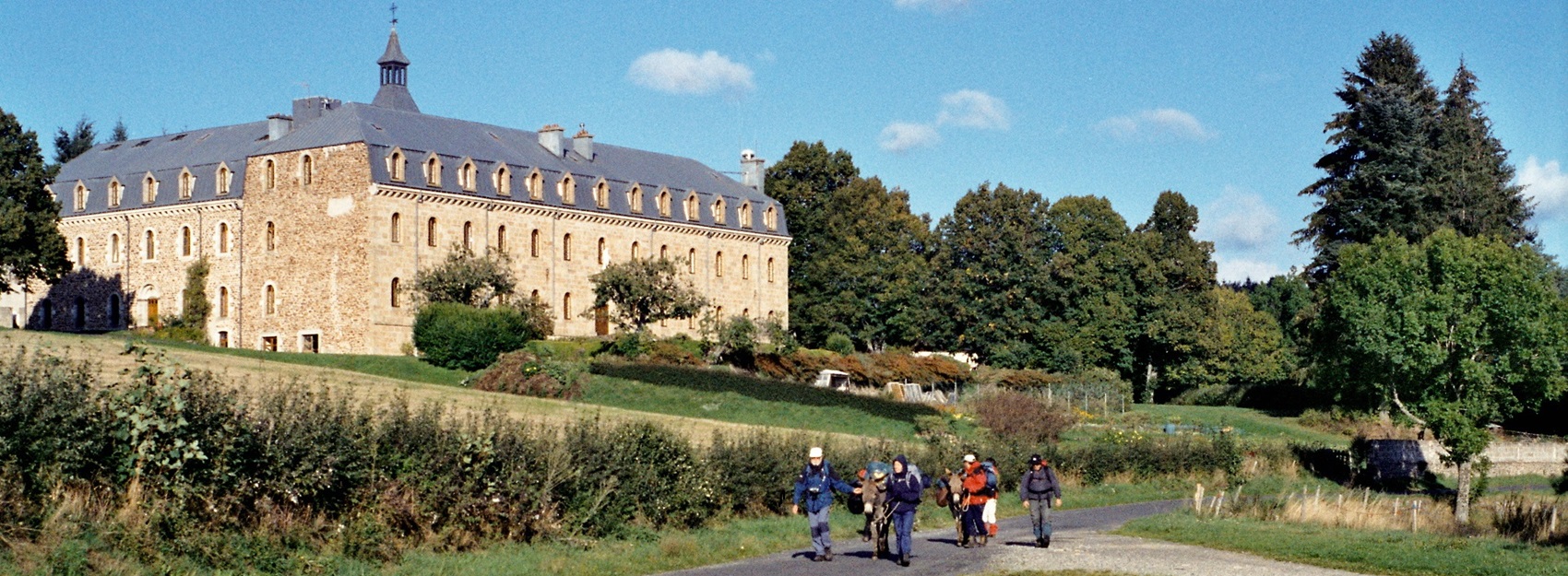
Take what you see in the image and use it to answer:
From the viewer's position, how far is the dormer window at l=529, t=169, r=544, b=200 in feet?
240

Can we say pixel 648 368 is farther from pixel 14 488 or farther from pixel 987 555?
pixel 14 488

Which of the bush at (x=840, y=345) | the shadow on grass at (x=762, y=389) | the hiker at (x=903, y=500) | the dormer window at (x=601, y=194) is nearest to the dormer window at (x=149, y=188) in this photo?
the dormer window at (x=601, y=194)

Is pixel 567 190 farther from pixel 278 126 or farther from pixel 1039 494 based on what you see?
pixel 1039 494

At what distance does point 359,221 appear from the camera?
6506 cm

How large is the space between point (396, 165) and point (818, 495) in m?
45.7

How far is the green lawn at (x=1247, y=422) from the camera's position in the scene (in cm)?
5925

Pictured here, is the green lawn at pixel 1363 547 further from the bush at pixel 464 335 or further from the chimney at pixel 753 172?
the chimney at pixel 753 172

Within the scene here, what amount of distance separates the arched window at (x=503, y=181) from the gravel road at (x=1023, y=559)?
4429 centimetres

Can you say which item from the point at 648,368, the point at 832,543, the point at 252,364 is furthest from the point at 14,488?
the point at 648,368

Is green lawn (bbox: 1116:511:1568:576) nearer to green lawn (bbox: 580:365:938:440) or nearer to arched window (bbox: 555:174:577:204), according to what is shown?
green lawn (bbox: 580:365:938:440)

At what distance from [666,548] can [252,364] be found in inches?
1174

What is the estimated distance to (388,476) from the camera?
2284cm

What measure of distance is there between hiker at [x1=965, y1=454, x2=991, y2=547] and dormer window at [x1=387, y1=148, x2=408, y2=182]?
43348mm

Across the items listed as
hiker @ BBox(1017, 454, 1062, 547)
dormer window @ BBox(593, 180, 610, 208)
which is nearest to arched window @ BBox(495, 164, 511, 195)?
dormer window @ BBox(593, 180, 610, 208)
